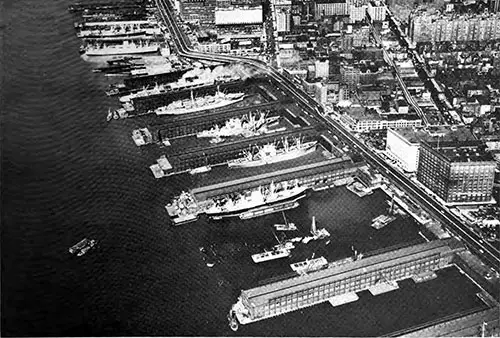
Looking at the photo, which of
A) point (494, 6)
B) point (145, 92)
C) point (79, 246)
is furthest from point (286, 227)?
point (494, 6)

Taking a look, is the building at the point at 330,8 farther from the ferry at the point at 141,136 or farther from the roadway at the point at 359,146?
the ferry at the point at 141,136

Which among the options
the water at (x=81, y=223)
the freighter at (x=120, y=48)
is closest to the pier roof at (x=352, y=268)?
the water at (x=81, y=223)

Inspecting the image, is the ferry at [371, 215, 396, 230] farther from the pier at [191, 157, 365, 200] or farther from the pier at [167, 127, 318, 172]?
the pier at [167, 127, 318, 172]

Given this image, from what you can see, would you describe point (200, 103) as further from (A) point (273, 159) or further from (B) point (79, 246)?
(B) point (79, 246)

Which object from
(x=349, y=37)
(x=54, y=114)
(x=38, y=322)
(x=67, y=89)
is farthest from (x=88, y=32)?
(x=38, y=322)

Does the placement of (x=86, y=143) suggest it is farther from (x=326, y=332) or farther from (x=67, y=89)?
(x=326, y=332)

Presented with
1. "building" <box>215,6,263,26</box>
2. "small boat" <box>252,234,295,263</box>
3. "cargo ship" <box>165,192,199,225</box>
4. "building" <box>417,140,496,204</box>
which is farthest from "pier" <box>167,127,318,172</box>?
"building" <box>215,6,263,26</box>
